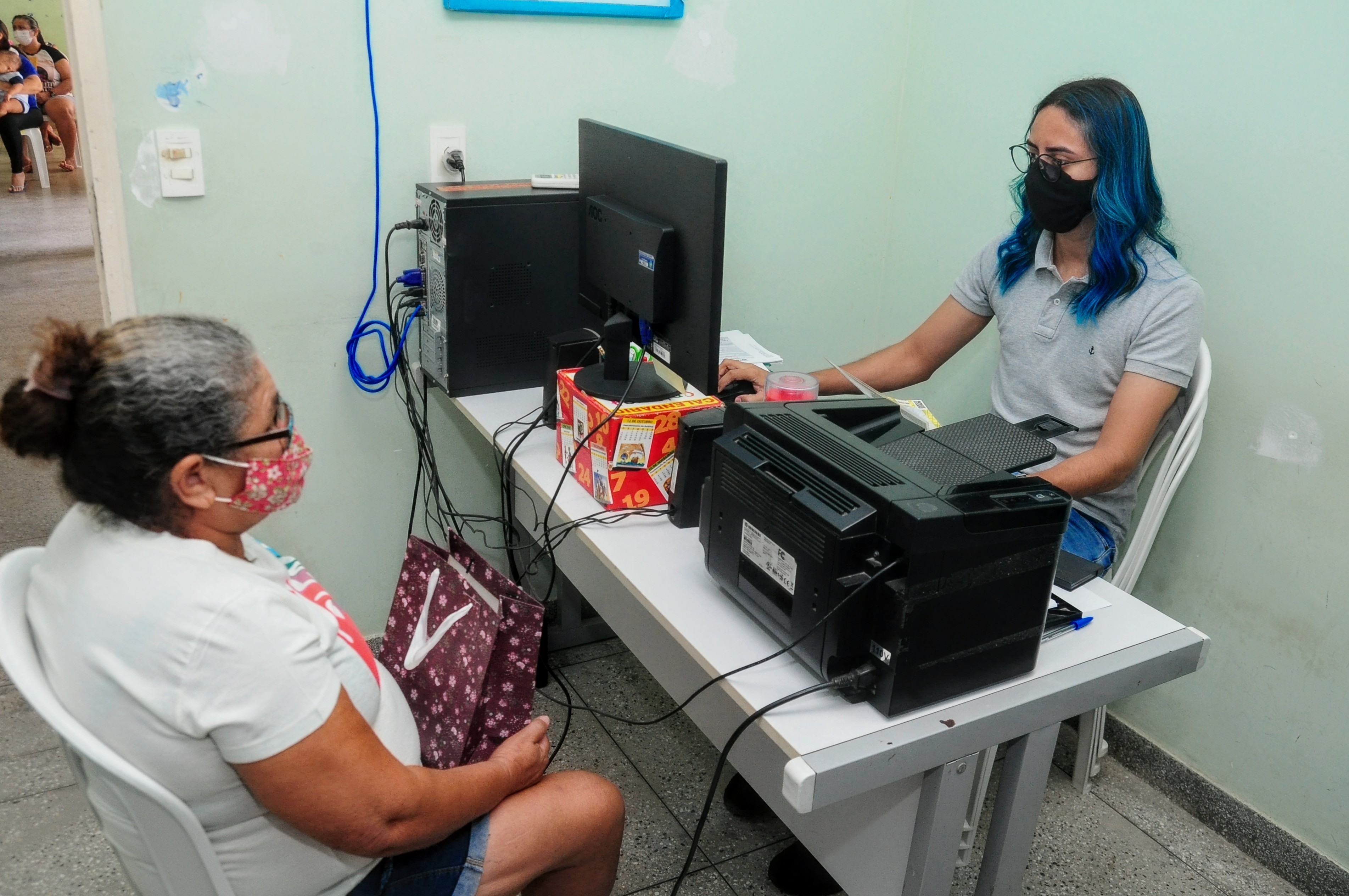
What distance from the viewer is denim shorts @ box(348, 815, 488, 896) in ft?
3.95

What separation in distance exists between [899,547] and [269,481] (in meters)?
0.70

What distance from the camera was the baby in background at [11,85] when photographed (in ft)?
24.7

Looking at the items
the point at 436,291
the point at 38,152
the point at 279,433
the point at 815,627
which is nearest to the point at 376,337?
the point at 436,291

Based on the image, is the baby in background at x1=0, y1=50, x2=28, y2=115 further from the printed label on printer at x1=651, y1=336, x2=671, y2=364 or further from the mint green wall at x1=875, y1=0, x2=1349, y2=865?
the mint green wall at x1=875, y1=0, x2=1349, y2=865

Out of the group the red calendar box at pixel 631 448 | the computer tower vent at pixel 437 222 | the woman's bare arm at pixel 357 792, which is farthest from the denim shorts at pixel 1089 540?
the computer tower vent at pixel 437 222

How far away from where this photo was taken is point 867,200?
8.75 ft

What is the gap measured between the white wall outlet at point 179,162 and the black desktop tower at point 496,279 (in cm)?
42

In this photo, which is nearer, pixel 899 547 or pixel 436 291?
pixel 899 547

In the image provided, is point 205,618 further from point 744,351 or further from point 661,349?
point 744,351

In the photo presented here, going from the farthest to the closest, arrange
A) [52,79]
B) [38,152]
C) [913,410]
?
[52,79] < [38,152] < [913,410]

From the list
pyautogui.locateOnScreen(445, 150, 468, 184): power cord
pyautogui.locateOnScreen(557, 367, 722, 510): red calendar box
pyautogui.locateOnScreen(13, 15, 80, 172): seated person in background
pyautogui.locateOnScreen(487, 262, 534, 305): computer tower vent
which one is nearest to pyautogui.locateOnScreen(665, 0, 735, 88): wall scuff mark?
pyautogui.locateOnScreen(445, 150, 468, 184): power cord

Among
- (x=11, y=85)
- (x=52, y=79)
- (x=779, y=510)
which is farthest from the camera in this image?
(x=52, y=79)

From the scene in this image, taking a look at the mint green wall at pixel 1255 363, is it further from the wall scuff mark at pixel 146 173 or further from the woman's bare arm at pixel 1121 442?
the wall scuff mark at pixel 146 173

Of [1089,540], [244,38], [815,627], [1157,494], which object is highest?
[244,38]
